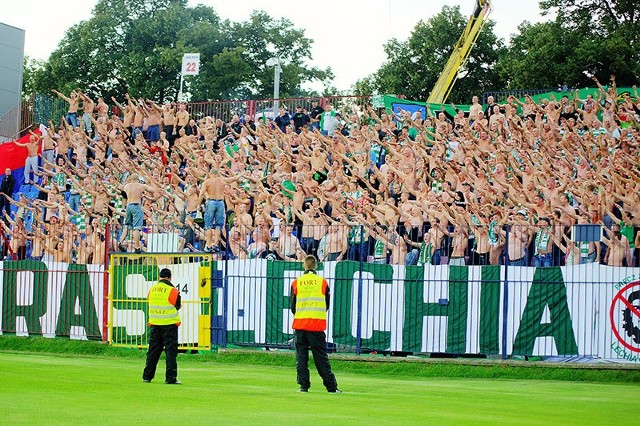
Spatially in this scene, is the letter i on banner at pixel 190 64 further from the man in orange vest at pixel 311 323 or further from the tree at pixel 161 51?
the man in orange vest at pixel 311 323

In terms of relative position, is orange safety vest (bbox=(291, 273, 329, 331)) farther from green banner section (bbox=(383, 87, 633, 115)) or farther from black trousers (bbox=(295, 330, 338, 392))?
green banner section (bbox=(383, 87, 633, 115))

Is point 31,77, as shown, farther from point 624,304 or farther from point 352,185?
point 624,304

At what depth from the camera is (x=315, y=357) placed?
58.6 ft

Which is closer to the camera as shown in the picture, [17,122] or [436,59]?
[17,122]

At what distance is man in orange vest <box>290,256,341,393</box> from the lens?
58.5 feet

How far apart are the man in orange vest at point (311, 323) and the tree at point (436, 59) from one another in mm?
47326

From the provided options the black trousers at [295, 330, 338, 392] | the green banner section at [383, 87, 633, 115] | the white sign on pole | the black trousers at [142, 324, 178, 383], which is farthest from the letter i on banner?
the black trousers at [295, 330, 338, 392]

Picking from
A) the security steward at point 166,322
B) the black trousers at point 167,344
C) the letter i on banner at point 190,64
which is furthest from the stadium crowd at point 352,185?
the black trousers at point 167,344

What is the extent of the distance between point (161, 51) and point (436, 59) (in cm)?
1744

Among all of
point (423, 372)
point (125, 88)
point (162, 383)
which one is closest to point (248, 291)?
point (423, 372)

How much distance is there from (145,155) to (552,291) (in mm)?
19691

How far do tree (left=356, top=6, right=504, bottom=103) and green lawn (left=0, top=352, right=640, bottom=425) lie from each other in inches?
1702

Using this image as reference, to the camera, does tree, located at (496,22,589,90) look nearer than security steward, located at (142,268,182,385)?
No

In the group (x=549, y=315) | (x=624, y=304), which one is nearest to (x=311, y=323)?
(x=549, y=315)
